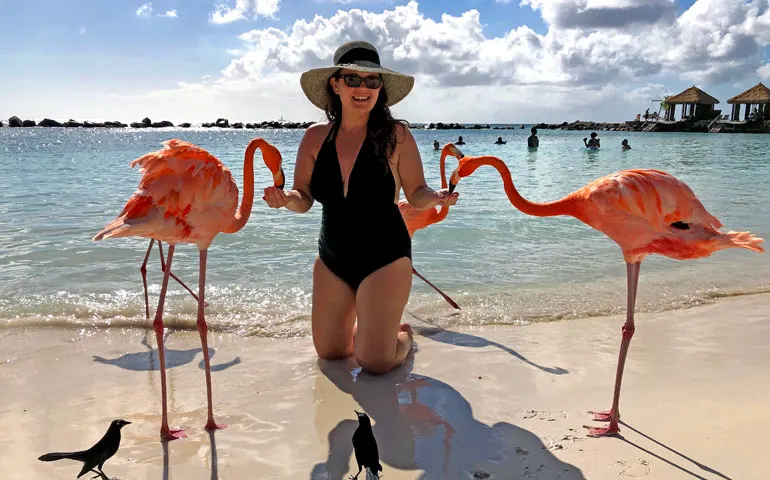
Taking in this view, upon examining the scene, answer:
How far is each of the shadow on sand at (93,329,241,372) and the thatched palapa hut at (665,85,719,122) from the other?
67.6 metres

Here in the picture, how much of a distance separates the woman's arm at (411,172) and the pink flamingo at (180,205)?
1.06 m

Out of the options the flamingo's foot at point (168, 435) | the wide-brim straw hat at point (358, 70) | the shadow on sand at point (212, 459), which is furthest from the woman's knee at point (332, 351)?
the wide-brim straw hat at point (358, 70)

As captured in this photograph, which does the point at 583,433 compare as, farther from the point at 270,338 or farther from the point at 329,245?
the point at 270,338

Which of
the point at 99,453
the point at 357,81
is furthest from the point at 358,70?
the point at 99,453

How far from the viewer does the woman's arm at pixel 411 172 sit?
148 inches

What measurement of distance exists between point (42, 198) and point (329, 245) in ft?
33.4

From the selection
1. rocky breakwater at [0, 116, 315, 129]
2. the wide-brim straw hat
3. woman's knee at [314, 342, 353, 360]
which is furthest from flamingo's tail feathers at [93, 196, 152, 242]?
rocky breakwater at [0, 116, 315, 129]

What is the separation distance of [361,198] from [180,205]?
1.25 metres

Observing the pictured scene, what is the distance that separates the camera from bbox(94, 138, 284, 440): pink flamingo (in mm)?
2875

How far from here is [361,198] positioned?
3764 mm

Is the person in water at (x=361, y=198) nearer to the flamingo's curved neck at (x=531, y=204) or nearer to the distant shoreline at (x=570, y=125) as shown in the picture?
the flamingo's curved neck at (x=531, y=204)

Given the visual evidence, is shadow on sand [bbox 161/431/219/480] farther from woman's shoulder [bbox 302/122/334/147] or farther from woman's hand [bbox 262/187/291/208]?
woman's shoulder [bbox 302/122/334/147]

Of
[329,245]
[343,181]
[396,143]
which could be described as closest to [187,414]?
[329,245]

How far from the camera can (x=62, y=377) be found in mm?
3689
